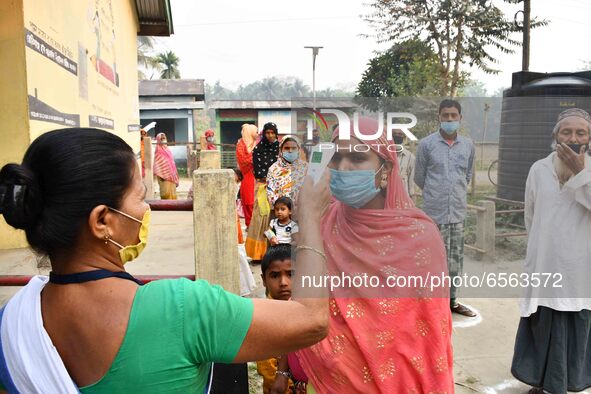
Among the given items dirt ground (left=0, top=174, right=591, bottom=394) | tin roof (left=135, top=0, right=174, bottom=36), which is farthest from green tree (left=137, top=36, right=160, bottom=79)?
dirt ground (left=0, top=174, right=591, bottom=394)

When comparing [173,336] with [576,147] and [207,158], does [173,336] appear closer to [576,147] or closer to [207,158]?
[576,147]

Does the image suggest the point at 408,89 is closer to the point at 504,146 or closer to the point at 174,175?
the point at 504,146

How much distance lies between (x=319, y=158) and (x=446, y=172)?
455mm

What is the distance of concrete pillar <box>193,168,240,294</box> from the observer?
1.85 metres

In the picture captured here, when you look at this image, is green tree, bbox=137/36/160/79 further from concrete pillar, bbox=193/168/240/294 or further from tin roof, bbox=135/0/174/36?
concrete pillar, bbox=193/168/240/294

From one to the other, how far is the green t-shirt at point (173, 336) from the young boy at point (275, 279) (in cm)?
132

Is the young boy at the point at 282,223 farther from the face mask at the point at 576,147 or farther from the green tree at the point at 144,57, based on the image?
the green tree at the point at 144,57

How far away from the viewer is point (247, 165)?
241 inches

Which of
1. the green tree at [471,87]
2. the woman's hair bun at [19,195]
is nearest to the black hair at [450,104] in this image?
the green tree at [471,87]

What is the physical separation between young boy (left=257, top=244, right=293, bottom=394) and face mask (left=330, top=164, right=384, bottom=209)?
885 mm

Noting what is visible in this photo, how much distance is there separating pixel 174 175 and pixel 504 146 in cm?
771

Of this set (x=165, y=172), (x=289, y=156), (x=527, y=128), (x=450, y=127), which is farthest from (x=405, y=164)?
(x=165, y=172)

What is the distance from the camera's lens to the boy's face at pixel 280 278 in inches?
90.1

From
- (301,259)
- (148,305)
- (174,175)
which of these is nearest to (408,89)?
(301,259)
